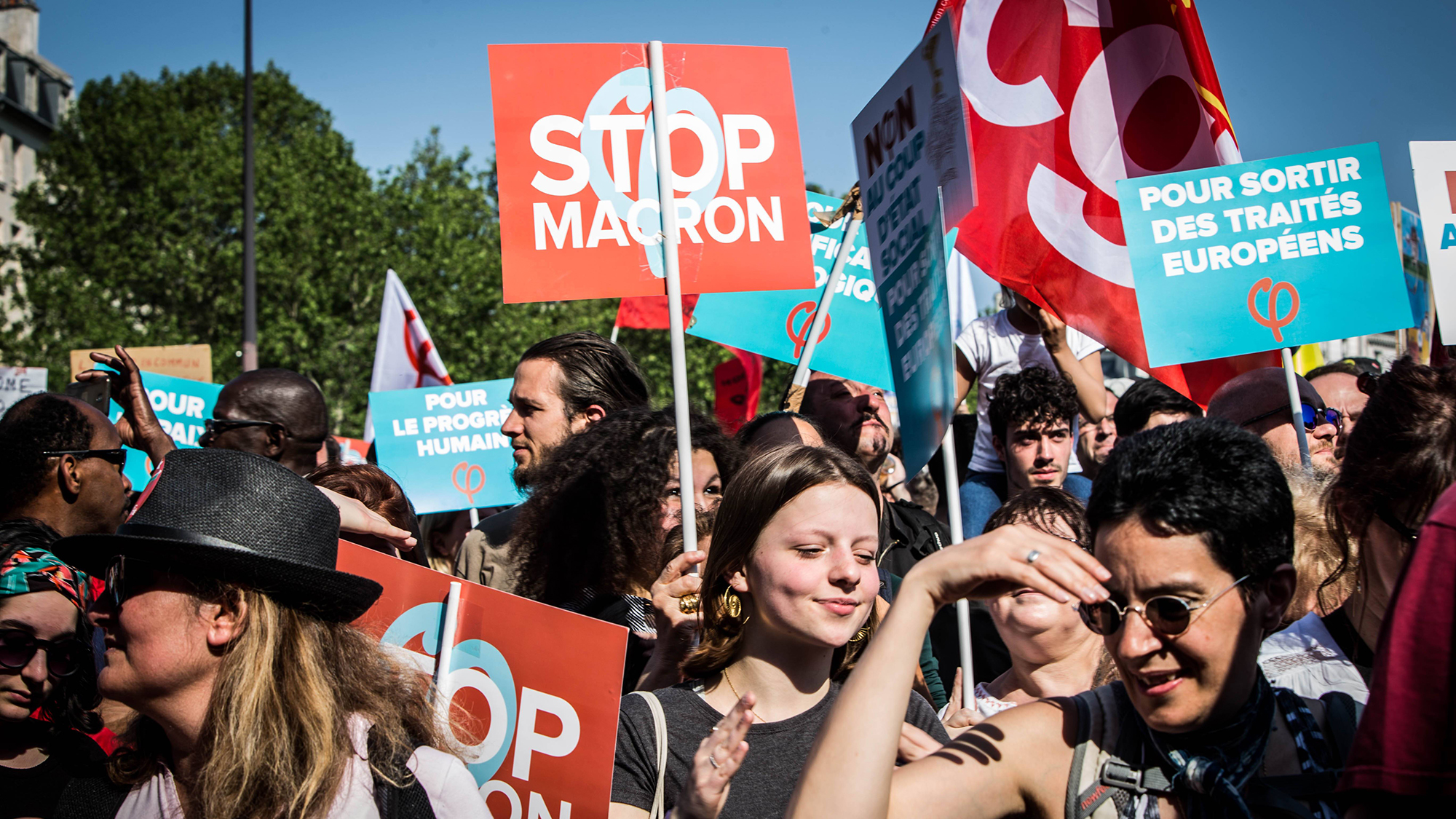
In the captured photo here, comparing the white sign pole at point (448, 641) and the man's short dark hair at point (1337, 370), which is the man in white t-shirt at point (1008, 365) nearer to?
the man's short dark hair at point (1337, 370)

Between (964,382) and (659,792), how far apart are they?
3.67 metres

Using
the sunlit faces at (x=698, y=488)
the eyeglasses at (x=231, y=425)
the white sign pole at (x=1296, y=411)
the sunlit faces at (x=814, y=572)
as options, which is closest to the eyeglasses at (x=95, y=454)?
the eyeglasses at (x=231, y=425)

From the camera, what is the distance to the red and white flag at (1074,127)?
4.27m

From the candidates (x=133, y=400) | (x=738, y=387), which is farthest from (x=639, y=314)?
(x=133, y=400)

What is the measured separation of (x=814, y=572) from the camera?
234 centimetres

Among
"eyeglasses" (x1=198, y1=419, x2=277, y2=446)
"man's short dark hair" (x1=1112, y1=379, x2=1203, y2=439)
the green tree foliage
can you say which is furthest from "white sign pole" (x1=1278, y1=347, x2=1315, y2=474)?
the green tree foliage

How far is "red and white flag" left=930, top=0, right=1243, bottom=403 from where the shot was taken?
4.27m

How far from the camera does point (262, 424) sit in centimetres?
458

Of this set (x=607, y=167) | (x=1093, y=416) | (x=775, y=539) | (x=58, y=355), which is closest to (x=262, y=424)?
(x=607, y=167)

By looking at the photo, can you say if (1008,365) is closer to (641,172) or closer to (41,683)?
(641,172)

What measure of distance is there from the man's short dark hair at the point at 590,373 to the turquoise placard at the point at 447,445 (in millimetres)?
2671

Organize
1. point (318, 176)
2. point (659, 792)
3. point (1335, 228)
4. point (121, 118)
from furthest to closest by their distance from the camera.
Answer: point (121, 118) → point (318, 176) → point (1335, 228) → point (659, 792)

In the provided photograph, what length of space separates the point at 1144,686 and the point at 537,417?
2719 mm

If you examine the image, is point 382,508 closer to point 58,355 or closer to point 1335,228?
point 1335,228
